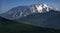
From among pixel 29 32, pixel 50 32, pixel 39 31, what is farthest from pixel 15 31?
pixel 50 32

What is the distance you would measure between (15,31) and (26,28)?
45.0 feet

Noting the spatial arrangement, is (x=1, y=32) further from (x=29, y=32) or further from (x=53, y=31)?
(x=53, y=31)

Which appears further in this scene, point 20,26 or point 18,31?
point 20,26

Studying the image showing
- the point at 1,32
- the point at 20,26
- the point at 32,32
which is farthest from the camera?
the point at 20,26

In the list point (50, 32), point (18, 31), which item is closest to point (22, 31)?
point (18, 31)

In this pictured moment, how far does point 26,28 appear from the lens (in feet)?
591

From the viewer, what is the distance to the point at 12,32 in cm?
16888

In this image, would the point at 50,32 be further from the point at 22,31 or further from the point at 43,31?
the point at 22,31

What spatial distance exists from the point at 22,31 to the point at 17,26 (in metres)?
13.2

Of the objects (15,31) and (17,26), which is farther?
(17,26)

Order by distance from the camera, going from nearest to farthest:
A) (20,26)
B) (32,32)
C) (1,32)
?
(1,32), (32,32), (20,26)

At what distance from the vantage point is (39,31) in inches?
6973

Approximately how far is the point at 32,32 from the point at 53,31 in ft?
71.5

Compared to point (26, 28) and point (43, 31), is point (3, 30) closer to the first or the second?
point (26, 28)
